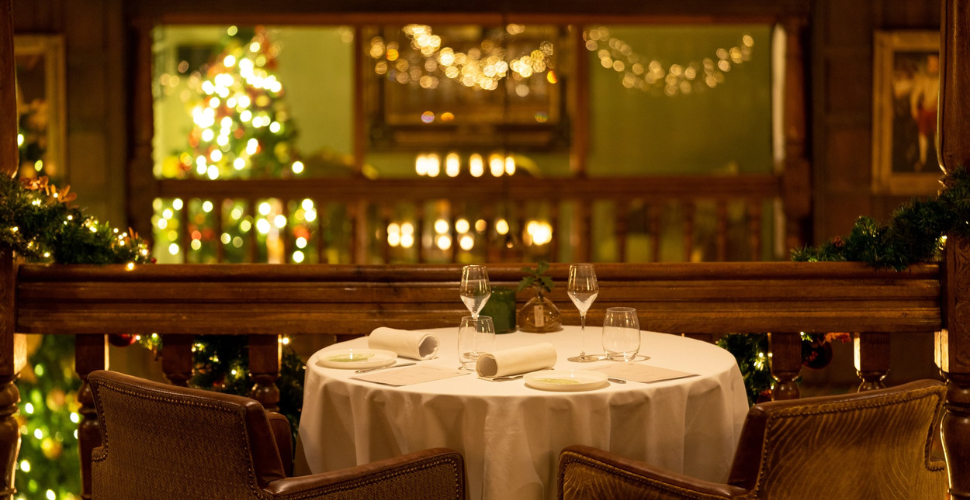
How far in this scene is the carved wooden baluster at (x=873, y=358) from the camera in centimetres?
246

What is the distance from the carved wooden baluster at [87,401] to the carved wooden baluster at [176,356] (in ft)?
0.62

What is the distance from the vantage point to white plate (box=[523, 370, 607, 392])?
1730 mm

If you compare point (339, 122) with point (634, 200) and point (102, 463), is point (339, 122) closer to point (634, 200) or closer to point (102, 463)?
point (634, 200)

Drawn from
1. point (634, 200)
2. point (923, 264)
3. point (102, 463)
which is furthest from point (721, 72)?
point (102, 463)

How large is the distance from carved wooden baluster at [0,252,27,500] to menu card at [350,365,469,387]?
1197 mm

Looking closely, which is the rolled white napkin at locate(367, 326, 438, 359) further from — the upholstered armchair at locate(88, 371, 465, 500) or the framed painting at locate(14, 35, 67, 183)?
the framed painting at locate(14, 35, 67, 183)

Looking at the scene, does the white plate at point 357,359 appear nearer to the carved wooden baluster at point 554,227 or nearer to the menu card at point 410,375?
the menu card at point 410,375

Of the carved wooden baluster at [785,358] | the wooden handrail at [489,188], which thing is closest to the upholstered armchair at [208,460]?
the carved wooden baluster at [785,358]

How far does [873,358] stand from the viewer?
2477 mm

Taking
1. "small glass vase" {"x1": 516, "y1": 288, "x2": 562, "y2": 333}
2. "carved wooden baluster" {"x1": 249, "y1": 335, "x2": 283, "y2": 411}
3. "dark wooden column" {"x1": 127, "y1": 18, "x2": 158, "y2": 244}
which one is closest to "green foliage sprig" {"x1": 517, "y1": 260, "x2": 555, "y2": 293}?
"small glass vase" {"x1": 516, "y1": 288, "x2": 562, "y2": 333}

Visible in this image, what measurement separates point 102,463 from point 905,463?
162 cm

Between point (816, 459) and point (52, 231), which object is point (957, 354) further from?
point (52, 231)

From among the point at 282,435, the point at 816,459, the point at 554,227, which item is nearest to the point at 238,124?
the point at 554,227

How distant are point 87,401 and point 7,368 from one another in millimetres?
235
